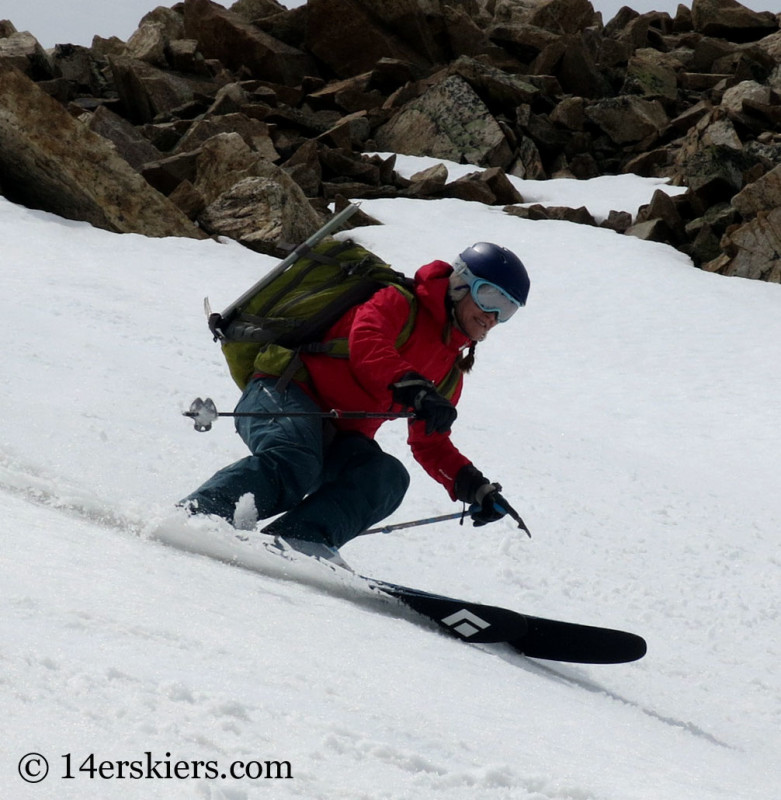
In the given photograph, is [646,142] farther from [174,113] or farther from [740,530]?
[740,530]

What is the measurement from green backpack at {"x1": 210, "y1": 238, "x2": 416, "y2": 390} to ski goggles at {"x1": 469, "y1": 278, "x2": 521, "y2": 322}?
0.89ft

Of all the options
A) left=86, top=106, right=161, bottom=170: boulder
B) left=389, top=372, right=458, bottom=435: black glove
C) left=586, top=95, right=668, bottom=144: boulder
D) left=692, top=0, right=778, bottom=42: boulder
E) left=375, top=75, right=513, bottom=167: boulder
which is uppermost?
left=692, top=0, right=778, bottom=42: boulder

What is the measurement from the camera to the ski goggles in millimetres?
4156

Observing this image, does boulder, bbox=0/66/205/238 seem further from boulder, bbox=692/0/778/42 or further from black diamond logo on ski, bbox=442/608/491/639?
boulder, bbox=692/0/778/42

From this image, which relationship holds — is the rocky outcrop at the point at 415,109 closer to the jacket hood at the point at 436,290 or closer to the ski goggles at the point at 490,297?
the jacket hood at the point at 436,290

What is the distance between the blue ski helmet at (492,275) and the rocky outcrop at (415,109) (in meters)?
11.5

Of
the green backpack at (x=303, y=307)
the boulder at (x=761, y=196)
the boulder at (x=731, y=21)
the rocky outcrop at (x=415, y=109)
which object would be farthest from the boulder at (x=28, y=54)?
the green backpack at (x=303, y=307)

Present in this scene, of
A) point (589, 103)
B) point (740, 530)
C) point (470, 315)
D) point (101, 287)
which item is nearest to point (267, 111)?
point (589, 103)

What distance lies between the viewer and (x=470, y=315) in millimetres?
4223

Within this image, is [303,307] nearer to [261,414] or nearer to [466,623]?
[261,414]

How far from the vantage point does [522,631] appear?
150 inches

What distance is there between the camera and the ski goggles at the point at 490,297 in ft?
13.6

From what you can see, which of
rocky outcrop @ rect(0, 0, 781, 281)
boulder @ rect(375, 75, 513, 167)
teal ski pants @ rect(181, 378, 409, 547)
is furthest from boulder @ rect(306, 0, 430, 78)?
teal ski pants @ rect(181, 378, 409, 547)

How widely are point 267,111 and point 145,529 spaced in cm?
2283
